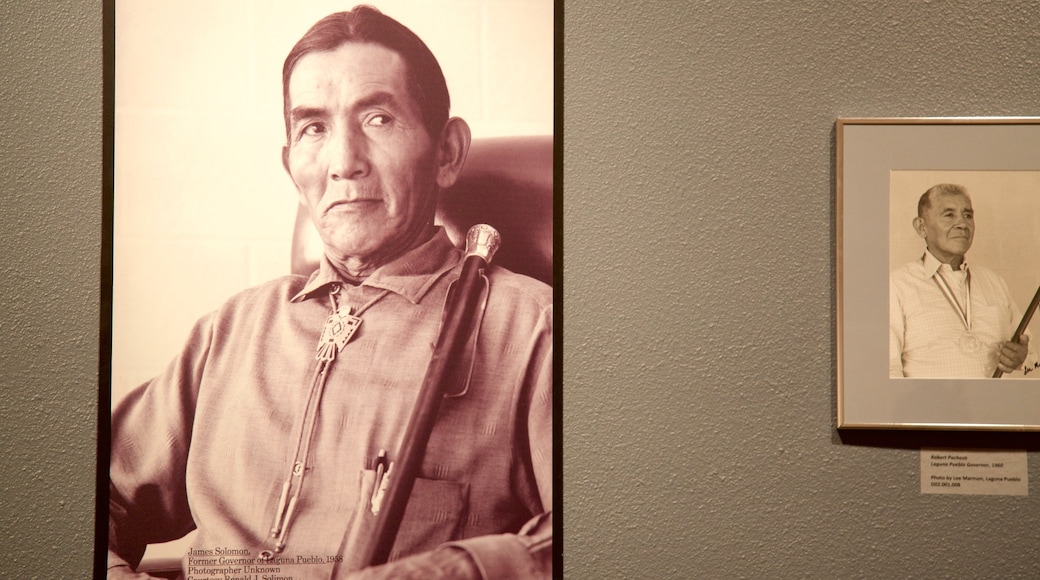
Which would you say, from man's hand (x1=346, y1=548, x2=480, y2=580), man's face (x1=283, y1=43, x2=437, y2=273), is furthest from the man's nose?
man's hand (x1=346, y1=548, x2=480, y2=580)

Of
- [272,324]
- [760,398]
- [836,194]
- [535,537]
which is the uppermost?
[836,194]

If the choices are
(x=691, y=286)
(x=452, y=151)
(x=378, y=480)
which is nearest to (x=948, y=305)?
(x=691, y=286)

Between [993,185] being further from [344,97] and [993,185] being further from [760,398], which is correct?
[344,97]

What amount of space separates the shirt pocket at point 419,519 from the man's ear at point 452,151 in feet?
1.45

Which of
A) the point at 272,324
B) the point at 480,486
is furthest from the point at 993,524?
the point at 272,324

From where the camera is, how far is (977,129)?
1.06 meters

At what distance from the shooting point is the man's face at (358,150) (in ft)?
3.43

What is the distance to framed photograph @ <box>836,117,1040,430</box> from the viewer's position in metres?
1.05

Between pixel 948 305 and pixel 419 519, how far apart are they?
2.75ft

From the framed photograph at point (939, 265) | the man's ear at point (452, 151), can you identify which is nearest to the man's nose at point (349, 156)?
the man's ear at point (452, 151)

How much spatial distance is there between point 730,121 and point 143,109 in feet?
2.84

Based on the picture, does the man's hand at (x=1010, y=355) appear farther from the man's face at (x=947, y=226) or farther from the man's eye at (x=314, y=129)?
the man's eye at (x=314, y=129)

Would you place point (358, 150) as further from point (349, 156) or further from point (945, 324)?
point (945, 324)

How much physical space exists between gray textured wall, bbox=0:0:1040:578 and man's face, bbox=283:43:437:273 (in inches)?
9.4
